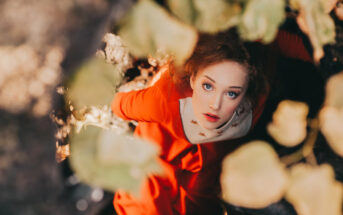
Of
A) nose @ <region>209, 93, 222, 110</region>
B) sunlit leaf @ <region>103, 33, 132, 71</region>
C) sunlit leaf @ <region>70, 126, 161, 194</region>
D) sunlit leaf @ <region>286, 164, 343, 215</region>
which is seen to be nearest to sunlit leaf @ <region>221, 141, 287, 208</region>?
sunlit leaf @ <region>286, 164, 343, 215</region>

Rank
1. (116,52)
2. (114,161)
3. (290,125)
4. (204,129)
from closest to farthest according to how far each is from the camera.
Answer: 1. (114,161)
2. (290,125)
3. (204,129)
4. (116,52)

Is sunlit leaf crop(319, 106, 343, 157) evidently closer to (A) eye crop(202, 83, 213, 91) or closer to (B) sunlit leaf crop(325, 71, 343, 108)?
(B) sunlit leaf crop(325, 71, 343, 108)

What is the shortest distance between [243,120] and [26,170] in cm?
64

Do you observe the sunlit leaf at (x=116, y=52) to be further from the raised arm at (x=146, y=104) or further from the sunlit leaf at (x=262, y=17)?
the sunlit leaf at (x=262, y=17)

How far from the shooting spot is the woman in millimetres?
673

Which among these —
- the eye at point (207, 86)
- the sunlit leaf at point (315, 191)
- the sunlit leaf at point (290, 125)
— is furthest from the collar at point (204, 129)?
the sunlit leaf at point (315, 191)

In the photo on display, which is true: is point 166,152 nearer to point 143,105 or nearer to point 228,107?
point 143,105

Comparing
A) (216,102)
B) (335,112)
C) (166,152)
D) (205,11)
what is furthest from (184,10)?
(166,152)

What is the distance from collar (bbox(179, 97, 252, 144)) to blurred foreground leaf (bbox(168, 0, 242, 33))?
0.45m

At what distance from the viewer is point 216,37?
74cm

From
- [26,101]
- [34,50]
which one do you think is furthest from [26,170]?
[34,50]

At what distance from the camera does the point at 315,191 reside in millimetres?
332

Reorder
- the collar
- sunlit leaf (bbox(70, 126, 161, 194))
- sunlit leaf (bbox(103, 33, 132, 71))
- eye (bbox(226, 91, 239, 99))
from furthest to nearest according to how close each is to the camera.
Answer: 1. sunlit leaf (bbox(103, 33, 132, 71))
2. the collar
3. eye (bbox(226, 91, 239, 99))
4. sunlit leaf (bbox(70, 126, 161, 194))

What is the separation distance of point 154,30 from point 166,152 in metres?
0.60
